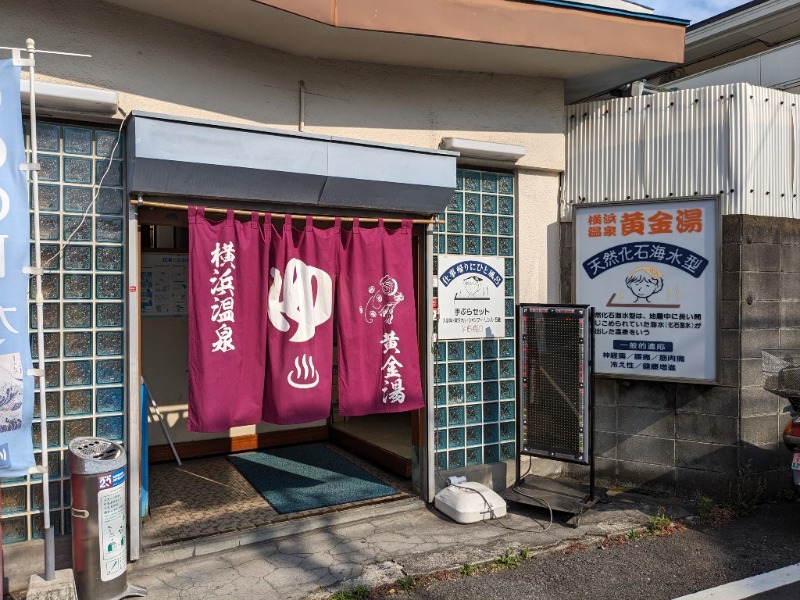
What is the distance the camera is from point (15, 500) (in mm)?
5234

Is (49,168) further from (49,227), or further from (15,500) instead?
(15,500)

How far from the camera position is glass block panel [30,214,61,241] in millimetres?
5328

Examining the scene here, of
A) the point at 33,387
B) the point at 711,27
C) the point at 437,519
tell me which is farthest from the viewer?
the point at 711,27

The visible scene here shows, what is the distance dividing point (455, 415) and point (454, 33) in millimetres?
4196

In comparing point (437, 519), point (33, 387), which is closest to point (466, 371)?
point (437, 519)

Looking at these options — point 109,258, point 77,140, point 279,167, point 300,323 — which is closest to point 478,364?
point 300,323

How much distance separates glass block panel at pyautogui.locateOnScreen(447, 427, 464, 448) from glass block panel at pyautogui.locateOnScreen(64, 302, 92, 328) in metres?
4.05

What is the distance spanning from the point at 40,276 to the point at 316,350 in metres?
2.54

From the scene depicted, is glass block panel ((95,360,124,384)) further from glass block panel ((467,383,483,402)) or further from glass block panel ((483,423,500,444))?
glass block panel ((483,423,500,444))

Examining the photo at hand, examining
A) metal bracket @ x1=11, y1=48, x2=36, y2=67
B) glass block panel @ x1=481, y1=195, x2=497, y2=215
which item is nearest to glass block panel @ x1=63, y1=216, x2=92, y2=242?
metal bracket @ x1=11, y1=48, x2=36, y2=67

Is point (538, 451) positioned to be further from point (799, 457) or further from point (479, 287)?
point (799, 457)

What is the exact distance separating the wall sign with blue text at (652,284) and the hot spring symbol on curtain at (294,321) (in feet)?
8.50

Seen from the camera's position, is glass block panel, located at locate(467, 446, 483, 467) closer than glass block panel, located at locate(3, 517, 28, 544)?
No

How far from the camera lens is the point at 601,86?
8375mm
